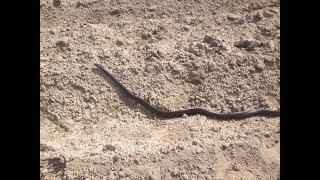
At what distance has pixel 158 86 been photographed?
5.15 m


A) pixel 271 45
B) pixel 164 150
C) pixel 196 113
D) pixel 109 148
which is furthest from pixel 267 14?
pixel 109 148

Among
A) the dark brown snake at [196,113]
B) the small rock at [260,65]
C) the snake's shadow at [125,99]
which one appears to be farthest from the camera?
the small rock at [260,65]

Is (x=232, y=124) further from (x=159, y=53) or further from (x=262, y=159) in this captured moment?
(x=159, y=53)

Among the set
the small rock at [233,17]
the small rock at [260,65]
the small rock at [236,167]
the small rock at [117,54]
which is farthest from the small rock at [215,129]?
the small rock at [233,17]

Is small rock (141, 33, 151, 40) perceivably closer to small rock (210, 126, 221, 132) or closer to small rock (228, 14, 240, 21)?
small rock (228, 14, 240, 21)

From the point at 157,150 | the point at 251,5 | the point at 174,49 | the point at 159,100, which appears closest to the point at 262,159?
the point at 157,150

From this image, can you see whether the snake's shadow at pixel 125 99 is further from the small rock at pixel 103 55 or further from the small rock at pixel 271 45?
the small rock at pixel 271 45

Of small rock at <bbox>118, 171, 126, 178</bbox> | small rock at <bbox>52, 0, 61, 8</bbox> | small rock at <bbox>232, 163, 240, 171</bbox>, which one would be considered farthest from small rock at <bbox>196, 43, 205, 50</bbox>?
small rock at <bbox>52, 0, 61, 8</bbox>

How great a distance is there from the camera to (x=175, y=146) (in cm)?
437

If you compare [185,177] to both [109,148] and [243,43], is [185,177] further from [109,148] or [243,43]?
[243,43]

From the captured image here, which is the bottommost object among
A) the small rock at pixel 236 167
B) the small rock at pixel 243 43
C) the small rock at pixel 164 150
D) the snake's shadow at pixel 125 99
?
the snake's shadow at pixel 125 99

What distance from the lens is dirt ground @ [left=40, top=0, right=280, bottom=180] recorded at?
427 centimetres

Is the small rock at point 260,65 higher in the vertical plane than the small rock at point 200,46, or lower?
higher

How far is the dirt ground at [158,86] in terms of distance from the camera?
427cm
